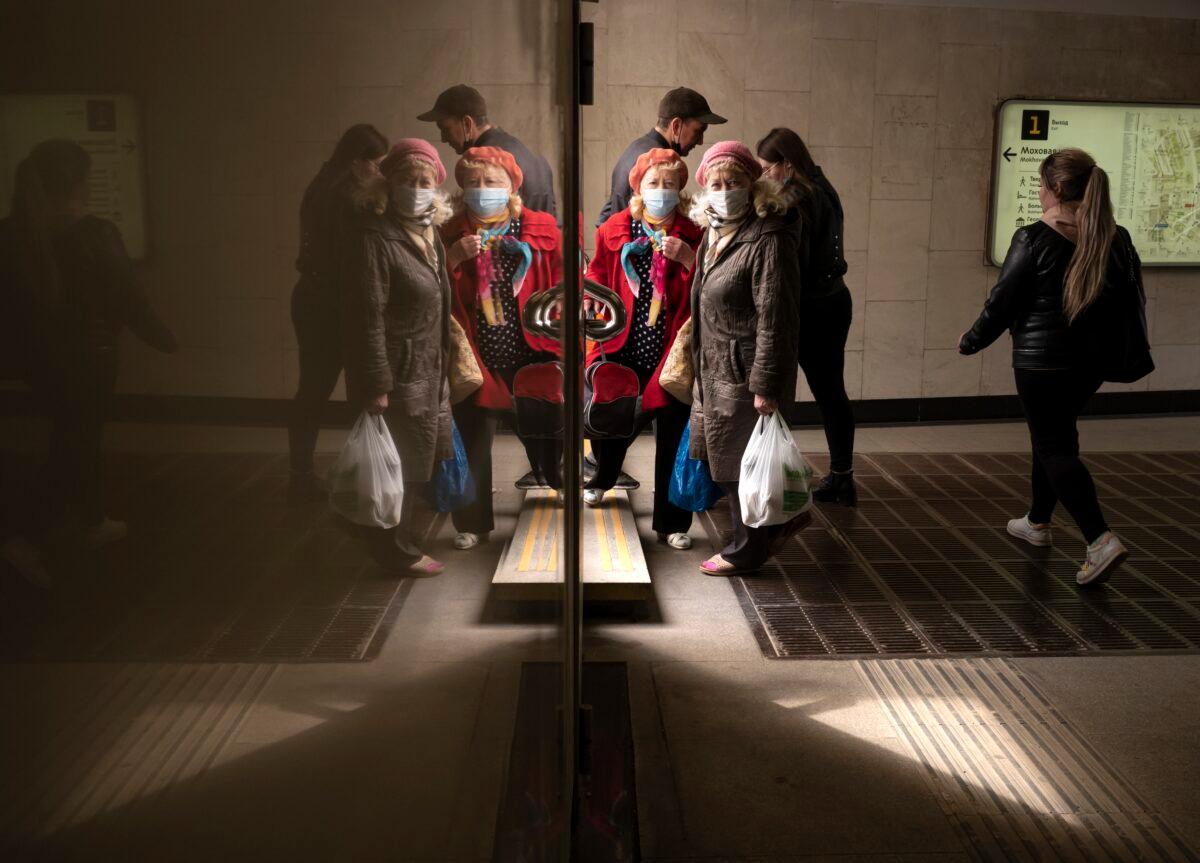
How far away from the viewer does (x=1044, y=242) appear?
4.27 meters

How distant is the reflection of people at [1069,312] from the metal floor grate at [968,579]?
11.1 inches

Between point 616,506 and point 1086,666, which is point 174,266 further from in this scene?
point 616,506

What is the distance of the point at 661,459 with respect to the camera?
14.8 ft

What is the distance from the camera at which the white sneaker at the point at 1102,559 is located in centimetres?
411

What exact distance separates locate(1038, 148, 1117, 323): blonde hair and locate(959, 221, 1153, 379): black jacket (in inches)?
2.0

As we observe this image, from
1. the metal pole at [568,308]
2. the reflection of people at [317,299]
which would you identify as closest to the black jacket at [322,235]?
the reflection of people at [317,299]

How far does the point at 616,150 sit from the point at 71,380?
7.28m

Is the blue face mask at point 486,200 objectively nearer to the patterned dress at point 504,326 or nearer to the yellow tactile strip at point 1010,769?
the patterned dress at point 504,326

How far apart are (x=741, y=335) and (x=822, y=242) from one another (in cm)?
147

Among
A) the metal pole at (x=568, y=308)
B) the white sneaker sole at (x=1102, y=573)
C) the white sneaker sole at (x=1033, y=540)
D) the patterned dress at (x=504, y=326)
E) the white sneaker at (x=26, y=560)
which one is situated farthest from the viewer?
the white sneaker sole at (x=1033, y=540)

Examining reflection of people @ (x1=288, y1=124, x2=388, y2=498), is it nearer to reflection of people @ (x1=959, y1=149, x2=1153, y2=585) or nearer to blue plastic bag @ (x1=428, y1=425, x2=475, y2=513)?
blue plastic bag @ (x1=428, y1=425, x2=475, y2=513)

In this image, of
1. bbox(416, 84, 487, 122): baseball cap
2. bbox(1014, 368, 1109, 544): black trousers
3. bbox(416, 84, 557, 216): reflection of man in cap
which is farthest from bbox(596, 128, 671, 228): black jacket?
bbox(416, 84, 487, 122): baseball cap

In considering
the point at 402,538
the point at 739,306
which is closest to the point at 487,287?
the point at 402,538

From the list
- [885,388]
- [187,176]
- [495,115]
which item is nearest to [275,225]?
[187,176]
